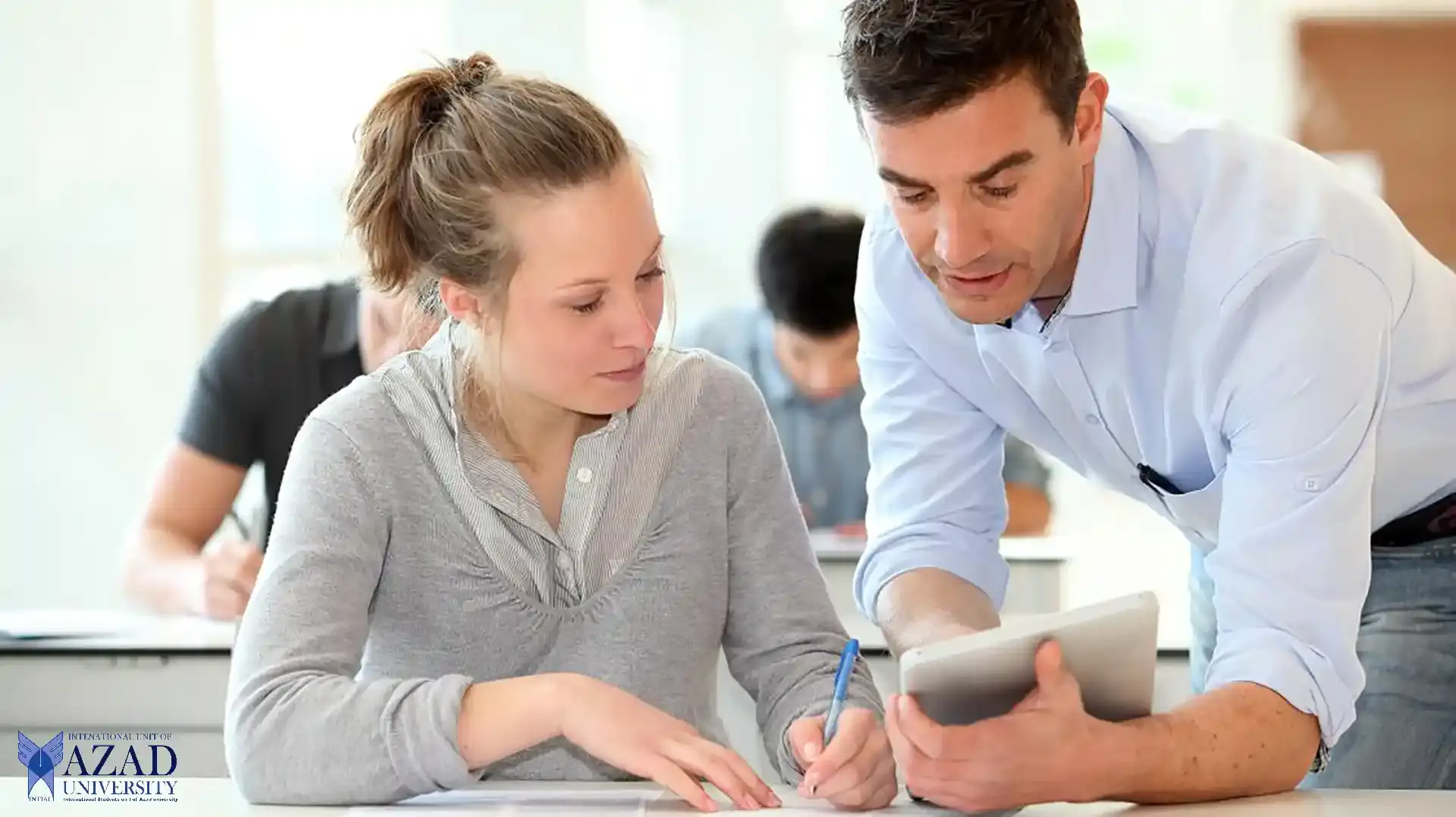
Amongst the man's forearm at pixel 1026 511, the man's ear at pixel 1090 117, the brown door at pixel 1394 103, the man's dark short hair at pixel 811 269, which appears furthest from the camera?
the brown door at pixel 1394 103

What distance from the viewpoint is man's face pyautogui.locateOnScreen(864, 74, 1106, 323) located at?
1236 millimetres

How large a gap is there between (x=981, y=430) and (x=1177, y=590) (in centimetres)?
236

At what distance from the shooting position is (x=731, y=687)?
84.0 inches

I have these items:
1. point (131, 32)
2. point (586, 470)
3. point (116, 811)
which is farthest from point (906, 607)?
point (131, 32)

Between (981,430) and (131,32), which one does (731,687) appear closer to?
(981,430)

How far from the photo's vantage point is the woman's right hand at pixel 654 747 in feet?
3.72

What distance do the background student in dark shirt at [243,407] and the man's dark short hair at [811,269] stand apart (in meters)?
1.09

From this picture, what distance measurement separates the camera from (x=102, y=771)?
1.35 m

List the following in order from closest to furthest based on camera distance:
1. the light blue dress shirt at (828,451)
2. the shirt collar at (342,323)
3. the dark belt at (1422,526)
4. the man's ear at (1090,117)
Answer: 1. the man's ear at (1090,117)
2. the dark belt at (1422,526)
3. the shirt collar at (342,323)
4. the light blue dress shirt at (828,451)

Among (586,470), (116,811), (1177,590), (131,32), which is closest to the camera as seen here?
(116,811)

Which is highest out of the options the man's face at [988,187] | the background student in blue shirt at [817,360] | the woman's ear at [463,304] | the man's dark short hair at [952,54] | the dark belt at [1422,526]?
the man's dark short hair at [952,54]

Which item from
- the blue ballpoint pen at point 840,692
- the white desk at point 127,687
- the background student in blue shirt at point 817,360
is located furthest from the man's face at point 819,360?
the blue ballpoint pen at point 840,692

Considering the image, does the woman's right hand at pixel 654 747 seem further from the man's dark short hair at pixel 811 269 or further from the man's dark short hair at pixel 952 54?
the man's dark short hair at pixel 811 269

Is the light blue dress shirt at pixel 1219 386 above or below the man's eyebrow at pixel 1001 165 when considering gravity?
below
